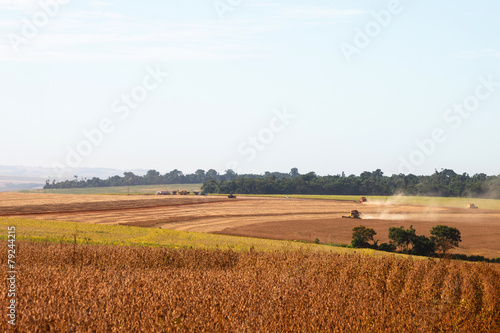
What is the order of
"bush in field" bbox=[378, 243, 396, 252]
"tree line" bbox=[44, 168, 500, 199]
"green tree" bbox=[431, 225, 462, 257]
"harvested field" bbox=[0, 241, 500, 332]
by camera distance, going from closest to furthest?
"harvested field" bbox=[0, 241, 500, 332], "bush in field" bbox=[378, 243, 396, 252], "green tree" bbox=[431, 225, 462, 257], "tree line" bbox=[44, 168, 500, 199]

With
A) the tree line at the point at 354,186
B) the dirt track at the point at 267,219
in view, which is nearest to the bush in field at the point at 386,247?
the dirt track at the point at 267,219

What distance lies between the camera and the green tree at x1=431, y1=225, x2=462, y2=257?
165 feet

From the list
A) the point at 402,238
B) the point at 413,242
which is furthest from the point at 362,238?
the point at 413,242

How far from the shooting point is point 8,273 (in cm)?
1192

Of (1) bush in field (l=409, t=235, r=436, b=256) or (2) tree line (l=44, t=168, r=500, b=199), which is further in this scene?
(2) tree line (l=44, t=168, r=500, b=199)

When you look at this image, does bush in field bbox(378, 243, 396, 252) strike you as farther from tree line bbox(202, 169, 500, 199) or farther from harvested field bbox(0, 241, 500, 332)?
tree line bbox(202, 169, 500, 199)

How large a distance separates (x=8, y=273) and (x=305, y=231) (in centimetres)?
5085

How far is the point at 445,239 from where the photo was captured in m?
50.9

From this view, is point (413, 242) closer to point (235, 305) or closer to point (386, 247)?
point (386, 247)

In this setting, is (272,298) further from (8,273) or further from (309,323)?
(8,273)

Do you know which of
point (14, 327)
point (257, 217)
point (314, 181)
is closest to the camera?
point (14, 327)

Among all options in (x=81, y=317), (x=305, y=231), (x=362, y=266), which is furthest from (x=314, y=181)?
(x=81, y=317)

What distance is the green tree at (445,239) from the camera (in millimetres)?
50438

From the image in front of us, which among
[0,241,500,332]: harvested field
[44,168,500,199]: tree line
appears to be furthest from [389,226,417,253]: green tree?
[44,168,500,199]: tree line
